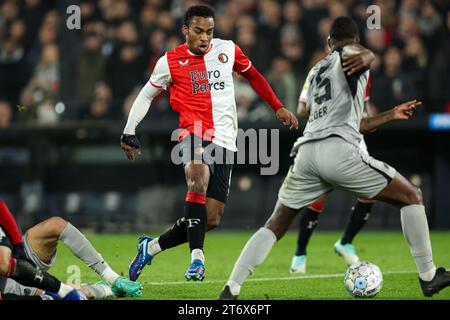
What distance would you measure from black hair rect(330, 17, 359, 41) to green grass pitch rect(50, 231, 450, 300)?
1.87m

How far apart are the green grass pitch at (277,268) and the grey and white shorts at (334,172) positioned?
945mm

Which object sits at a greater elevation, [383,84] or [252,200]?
[383,84]

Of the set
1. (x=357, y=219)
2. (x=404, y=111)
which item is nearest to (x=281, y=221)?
(x=404, y=111)

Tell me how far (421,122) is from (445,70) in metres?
0.86

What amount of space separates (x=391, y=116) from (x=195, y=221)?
75.0 inches

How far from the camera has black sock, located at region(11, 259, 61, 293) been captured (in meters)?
5.92

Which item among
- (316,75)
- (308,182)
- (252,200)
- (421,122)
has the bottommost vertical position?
(252,200)

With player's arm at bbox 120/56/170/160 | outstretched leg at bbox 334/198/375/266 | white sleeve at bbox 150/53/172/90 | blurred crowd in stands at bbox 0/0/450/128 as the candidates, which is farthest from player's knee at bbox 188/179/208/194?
blurred crowd in stands at bbox 0/0/450/128

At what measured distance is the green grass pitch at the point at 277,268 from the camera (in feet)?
24.4

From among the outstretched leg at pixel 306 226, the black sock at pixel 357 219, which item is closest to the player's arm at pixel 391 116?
the outstretched leg at pixel 306 226

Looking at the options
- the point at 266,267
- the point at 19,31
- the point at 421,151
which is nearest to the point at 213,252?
the point at 266,267

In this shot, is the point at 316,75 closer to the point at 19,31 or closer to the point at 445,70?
the point at 445,70
